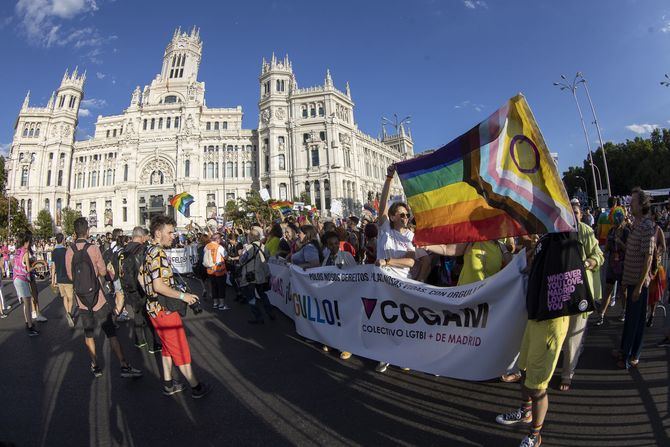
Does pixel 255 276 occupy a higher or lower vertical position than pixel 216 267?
lower

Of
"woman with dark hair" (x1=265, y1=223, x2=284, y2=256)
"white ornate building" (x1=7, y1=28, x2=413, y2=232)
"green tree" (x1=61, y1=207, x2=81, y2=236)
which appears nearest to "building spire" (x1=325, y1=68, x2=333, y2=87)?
"white ornate building" (x1=7, y1=28, x2=413, y2=232)

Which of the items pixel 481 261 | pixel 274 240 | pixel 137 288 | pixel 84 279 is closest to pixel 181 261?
pixel 274 240

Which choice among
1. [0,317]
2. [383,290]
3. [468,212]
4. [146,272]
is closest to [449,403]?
[383,290]

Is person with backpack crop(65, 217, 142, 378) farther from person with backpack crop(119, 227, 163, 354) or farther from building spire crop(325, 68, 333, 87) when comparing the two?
building spire crop(325, 68, 333, 87)

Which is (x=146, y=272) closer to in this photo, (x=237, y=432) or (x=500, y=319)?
(x=237, y=432)

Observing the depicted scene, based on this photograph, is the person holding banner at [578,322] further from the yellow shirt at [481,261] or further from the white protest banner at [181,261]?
Answer: the white protest banner at [181,261]

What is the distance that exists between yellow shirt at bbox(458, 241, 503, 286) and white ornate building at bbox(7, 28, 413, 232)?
56490 mm

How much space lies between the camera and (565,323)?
307 centimetres

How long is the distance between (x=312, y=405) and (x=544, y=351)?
2329mm

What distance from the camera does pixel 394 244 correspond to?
484 cm

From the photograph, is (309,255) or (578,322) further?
(309,255)

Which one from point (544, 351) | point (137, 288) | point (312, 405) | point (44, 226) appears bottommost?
point (312, 405)

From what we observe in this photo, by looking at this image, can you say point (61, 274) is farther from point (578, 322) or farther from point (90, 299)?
point (578, 322)

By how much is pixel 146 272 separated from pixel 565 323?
13.7 feet
